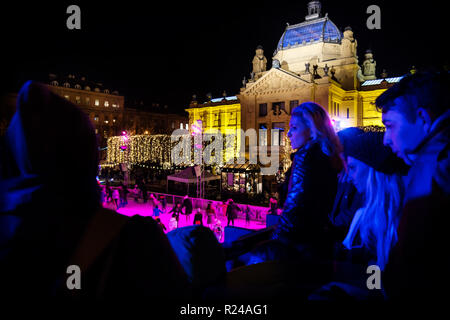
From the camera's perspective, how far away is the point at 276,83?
33688mm

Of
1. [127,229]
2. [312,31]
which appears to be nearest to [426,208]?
[127,229]

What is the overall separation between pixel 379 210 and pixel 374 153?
20.1 inches

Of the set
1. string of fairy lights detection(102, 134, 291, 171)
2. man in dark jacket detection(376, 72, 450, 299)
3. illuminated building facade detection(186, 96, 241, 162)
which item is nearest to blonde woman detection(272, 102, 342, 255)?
man in dark jacket detection(376, 72, 450, 299)

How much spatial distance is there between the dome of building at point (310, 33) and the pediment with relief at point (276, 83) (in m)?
11.6

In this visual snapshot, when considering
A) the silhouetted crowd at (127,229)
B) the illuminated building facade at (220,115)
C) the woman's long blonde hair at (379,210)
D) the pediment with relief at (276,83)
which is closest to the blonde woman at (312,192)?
the woman's long blonde hair at (379,210)

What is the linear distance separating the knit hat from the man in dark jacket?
92 cm

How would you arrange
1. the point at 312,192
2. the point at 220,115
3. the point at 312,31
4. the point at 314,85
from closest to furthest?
the point at 312,192
the point at 314,85
the point at 312,31
the point at 220,115

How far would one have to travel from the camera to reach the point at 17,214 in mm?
856

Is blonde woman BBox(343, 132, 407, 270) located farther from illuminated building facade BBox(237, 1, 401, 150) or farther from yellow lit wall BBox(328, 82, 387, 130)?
yellow lit wall BBox(328, 82, 387, 130)

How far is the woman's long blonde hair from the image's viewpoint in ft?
7.01

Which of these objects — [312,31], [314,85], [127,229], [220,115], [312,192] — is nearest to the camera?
[127,229]

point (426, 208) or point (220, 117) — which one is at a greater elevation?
point (220, 117)

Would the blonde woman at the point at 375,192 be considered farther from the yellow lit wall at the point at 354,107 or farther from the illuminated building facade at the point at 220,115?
the illuminated building facade at the point at 220,115

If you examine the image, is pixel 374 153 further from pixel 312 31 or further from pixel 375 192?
pixel 312 31
